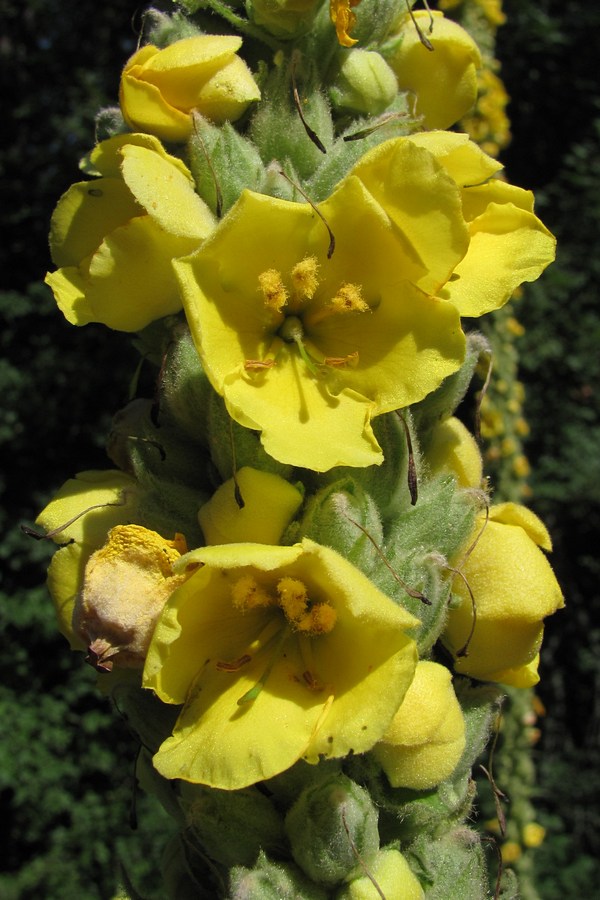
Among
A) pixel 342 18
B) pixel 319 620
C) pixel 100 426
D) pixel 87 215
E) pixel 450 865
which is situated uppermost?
pixel 342 18

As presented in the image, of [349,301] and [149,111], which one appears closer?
[349,301]

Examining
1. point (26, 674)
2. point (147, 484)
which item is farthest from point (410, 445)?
point (26, 674)

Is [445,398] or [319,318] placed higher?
[319,318]

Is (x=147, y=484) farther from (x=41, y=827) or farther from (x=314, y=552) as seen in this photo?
(x=41, y=827)

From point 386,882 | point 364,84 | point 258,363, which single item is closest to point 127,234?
point 258,363

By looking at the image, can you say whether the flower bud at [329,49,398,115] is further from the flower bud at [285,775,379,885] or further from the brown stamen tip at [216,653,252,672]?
the flower bud at [285,775,379,885]

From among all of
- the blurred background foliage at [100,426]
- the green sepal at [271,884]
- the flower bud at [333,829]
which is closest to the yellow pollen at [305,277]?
the flower bud at [333,829]

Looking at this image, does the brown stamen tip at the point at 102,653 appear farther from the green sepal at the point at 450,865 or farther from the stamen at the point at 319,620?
the green sepal at the point at 450,865

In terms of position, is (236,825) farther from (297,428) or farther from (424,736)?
(297,428)
